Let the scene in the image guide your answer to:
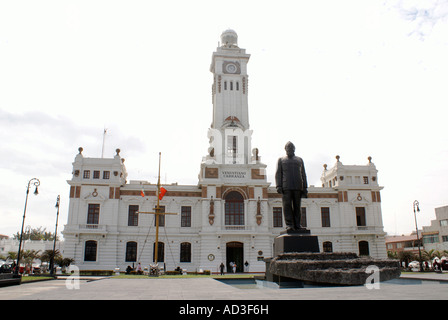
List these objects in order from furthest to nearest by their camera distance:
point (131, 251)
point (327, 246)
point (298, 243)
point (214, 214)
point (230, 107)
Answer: point (230, 107)
point (327, 246)
point (131, 251)
point (214, 214)
point (298, 243)

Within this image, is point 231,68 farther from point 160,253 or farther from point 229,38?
point 160,253

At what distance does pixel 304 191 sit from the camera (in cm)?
1557

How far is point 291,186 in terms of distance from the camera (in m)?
15.2

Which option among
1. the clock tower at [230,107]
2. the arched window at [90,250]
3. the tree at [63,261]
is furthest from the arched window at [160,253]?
the clock tower at [230,107]

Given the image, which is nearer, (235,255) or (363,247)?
(235,255)

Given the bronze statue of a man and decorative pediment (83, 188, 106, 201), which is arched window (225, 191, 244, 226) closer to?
decorative pediment (83, 188, 106, 201)

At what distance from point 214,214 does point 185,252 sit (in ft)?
17.4

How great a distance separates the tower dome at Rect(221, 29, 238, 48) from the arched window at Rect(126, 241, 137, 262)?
2787 cm

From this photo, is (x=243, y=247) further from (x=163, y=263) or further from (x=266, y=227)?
(x=163, y=263)

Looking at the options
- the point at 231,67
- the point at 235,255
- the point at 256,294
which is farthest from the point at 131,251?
the point at 256,294

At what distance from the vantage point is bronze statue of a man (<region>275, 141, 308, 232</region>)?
15148mm

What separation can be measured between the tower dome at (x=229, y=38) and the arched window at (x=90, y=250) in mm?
29567

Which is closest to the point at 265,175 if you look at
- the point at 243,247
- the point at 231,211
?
the point at 231,211
